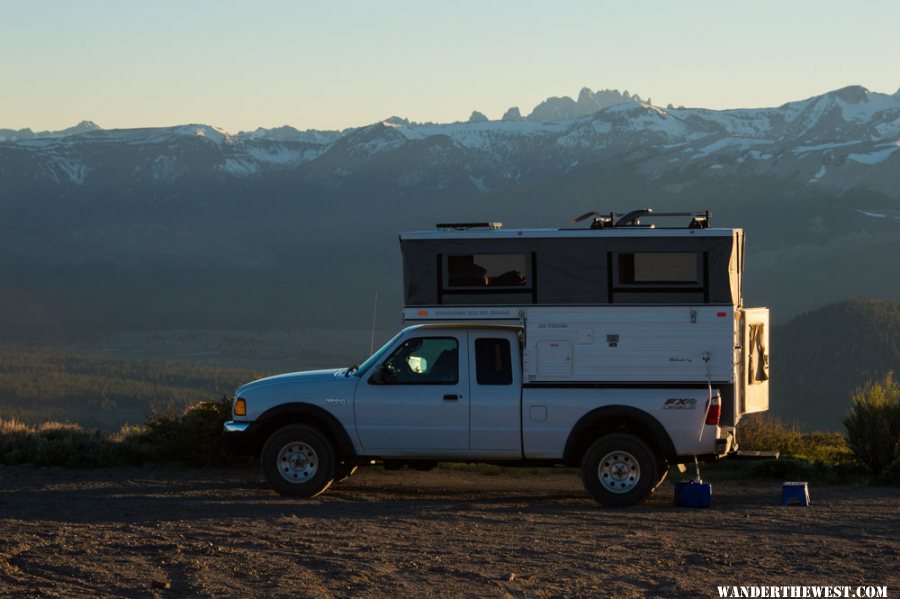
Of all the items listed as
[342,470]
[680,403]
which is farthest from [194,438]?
[680,403]

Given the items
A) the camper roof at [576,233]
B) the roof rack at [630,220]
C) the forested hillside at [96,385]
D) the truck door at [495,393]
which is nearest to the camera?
the camper roof at [576,233]

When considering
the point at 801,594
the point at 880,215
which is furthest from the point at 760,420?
the point at 880,215

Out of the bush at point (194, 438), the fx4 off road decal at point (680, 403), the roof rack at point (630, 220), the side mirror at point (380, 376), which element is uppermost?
the roof rack at point (630, 220)

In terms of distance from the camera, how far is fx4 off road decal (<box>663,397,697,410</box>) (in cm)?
1292

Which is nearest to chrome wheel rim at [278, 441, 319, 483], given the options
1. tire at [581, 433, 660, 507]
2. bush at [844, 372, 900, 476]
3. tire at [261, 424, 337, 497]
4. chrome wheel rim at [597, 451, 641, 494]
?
tire at [261, 424, 337, 497]

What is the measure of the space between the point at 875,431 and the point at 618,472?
4.19m

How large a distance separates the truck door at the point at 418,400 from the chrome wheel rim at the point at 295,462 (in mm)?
609

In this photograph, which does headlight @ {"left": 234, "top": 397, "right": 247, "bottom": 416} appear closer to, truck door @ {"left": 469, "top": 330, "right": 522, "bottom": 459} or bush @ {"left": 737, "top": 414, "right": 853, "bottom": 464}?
truck door @ {"left": 469, "top": 330, "right": 522, "bottom": 459}

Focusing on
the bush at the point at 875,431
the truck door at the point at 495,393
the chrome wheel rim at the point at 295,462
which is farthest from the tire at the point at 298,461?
the bush at the point at 875,431

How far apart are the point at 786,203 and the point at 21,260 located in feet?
342

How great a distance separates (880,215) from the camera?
176500 mm

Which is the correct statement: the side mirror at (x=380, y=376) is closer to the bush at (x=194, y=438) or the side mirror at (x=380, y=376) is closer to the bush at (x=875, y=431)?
the bush at (x=194, y=438)

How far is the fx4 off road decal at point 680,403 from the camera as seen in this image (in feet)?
42.4

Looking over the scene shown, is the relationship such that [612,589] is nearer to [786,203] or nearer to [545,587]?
[545,587]
